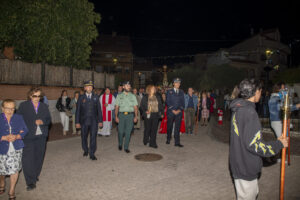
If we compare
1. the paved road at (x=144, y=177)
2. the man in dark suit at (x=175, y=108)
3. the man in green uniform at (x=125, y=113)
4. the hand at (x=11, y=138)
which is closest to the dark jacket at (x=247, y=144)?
the paved road at (x=144, y=177)

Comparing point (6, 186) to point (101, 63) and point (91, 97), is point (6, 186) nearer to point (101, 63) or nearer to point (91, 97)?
point (91, 97)

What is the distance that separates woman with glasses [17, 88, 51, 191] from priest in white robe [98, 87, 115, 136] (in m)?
5.69

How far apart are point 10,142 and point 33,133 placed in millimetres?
610

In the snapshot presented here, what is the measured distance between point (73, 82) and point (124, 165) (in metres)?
13.3

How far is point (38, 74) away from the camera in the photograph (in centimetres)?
1495

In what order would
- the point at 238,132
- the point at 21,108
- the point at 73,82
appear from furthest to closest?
the point at 73,82
the point at 21,108
the point at 238,132

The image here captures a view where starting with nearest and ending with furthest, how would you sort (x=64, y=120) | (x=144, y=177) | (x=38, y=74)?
(x=144, y=177) → (x=64, y=120) → (x=38, y=74)

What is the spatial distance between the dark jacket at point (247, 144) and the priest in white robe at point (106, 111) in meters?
8.28

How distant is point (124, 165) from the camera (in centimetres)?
645

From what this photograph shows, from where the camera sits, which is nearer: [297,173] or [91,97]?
[297,173]

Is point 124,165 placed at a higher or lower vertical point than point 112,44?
lower

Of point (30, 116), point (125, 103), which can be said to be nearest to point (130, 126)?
point (125, 103)

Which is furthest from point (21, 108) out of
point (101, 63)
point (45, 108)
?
point (101, 63)

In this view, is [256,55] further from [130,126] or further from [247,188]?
[247,188]
